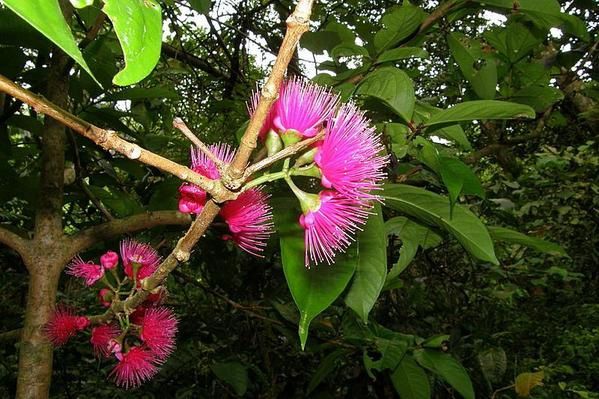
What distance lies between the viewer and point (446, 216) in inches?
32.0

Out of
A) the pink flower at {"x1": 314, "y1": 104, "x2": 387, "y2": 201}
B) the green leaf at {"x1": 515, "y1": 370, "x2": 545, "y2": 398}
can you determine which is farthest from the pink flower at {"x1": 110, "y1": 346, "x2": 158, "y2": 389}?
the green leaf at {"x1": 515, "y1": 370, "x2": 545, "y2": 398}

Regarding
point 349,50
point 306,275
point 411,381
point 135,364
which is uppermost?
point 349,50

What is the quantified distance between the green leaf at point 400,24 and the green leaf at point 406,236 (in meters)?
0.38

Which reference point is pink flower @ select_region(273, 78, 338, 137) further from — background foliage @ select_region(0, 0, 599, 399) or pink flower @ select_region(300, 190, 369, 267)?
background foliage @ select_region(0, 0, 599, 399)

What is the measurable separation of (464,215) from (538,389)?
6.82 ft

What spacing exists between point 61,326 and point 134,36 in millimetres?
783

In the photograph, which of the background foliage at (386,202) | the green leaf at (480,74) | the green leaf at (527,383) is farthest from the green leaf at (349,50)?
the green leaf at (527,383)

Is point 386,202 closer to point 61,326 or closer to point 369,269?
point 369,269

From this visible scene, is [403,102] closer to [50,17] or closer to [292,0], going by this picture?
[50,17]

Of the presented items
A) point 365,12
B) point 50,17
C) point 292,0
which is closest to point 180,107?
point 292,0

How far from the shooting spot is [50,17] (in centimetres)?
20

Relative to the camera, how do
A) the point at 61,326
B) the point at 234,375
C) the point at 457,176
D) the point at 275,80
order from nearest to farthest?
the point at 275,80
the point at 457,176
the point at 61,326
the point at 234,375

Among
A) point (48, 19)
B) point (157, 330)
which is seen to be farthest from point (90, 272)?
point (48, 19)

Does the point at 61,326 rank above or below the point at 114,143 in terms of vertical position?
below
